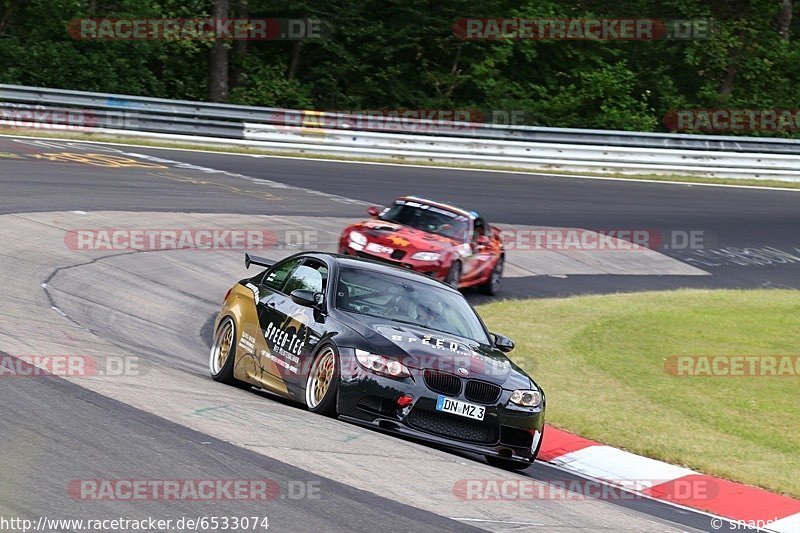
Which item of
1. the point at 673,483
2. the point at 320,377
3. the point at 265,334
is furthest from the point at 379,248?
the point at 673,483

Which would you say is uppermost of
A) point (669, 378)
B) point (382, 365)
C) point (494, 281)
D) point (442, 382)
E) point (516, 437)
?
point (382, 365)

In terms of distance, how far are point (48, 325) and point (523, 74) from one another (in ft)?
94.8

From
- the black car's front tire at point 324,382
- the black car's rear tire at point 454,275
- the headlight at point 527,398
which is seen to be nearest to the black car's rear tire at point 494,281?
the black car's rear tire at point 454,275

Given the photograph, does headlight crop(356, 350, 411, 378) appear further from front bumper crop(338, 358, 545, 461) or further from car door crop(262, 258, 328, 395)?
car door crop(262, 258, 328, 395)

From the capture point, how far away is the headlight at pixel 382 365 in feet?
29.7

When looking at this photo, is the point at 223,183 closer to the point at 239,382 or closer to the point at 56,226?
the point at 56,226

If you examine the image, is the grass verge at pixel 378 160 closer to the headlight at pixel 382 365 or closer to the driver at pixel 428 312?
the driver at pixel 428 312

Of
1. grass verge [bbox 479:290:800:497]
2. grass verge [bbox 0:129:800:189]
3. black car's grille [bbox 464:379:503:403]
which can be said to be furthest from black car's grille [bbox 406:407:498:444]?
grass verge [bbox 0:129:800:189]

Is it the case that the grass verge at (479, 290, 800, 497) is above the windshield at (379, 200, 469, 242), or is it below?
below

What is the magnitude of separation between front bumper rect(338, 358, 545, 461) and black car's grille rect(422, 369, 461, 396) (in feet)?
0.11

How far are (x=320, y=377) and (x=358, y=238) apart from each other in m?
8.04

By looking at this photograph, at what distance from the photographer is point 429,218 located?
A: 1850 cm

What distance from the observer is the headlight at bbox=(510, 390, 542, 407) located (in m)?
9.34

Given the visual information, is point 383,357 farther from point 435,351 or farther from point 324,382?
point 324,382
